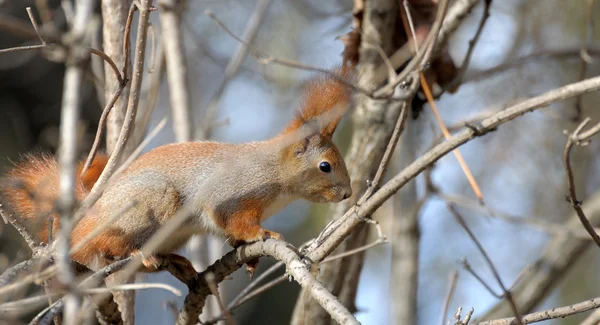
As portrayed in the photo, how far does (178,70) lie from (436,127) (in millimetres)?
1601

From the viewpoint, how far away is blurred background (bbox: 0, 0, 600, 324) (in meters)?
4.16

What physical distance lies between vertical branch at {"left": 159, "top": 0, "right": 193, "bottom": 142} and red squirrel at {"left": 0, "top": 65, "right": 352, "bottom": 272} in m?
0.60

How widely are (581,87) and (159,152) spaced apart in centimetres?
148

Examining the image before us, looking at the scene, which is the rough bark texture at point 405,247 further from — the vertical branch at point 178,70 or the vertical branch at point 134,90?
the vertical branch at point 134,90

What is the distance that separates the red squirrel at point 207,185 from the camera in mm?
2289

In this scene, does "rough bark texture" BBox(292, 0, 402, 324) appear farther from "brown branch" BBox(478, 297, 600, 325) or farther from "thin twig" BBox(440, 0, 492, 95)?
"brown branch" BBox(478, 297, 600, 325)

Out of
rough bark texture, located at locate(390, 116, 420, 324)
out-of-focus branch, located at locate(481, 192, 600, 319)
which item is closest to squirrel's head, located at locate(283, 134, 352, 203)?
Answer: rough bark texture, located at locate(390, 116, 420, 324)

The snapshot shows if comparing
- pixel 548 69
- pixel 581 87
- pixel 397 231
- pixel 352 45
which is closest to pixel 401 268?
pixel 397 231

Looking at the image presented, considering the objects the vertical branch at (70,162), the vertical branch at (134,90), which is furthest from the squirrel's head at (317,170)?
the vertical branch at (70,162)

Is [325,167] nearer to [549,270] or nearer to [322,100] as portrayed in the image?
[322,100]

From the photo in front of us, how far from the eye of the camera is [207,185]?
2.33 metres

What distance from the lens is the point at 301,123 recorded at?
99.0 inches

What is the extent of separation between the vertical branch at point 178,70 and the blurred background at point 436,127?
0.69 meters

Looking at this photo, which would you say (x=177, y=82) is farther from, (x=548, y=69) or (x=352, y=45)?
(x=548, y=69)
